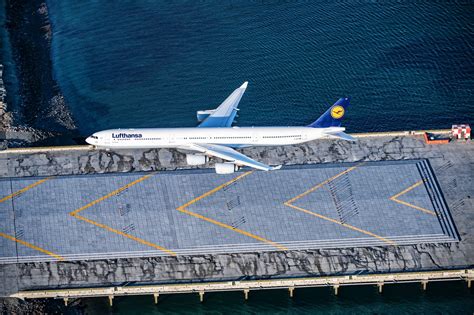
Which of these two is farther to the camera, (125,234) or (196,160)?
(196,160)

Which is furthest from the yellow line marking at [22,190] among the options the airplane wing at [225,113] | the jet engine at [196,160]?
the airplane wing at [225,113]

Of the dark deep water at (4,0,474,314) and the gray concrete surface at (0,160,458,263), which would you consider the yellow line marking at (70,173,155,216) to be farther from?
the dark deep water at (4,0,474,314)

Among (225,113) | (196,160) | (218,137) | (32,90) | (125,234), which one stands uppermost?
(32,90)

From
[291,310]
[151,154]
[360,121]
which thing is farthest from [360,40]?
[291,310]

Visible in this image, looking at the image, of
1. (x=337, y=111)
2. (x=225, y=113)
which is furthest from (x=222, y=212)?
(x=337, y=111)

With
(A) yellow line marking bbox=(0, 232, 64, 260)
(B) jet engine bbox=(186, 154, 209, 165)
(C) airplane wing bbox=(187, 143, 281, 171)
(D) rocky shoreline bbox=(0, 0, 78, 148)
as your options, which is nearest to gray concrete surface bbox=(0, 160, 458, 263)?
(A) yellow line marking bbox=(0, 232, 64, 260)

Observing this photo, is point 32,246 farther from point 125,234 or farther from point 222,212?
point 222,212

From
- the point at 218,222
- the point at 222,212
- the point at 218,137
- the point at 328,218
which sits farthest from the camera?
the point at 218,137

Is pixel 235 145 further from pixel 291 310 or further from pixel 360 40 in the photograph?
pixel 360 40

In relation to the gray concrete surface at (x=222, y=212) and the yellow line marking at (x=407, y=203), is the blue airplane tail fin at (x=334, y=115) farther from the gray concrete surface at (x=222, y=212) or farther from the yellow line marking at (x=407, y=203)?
the yellow line marking at (x=407, y=203)
